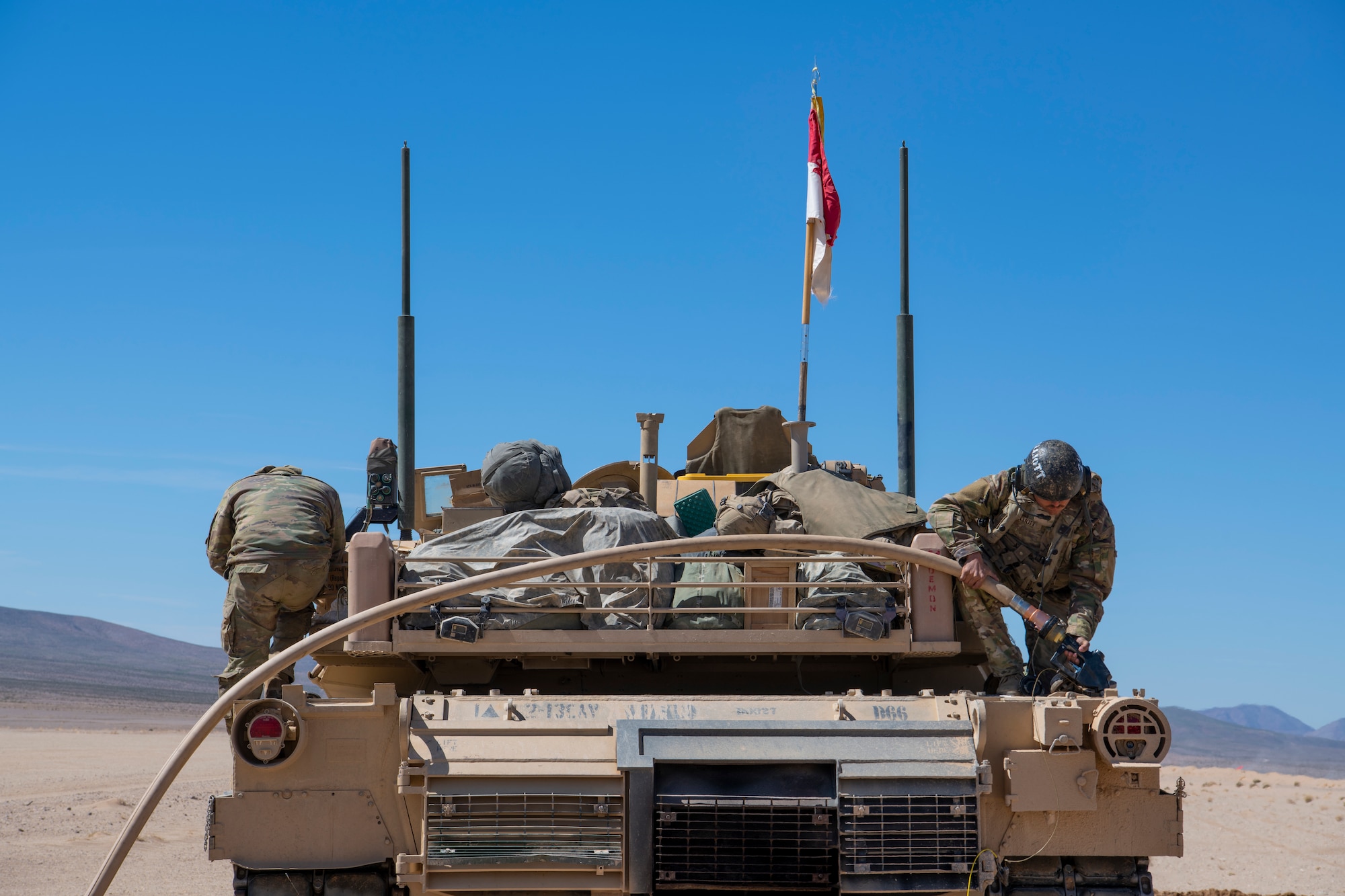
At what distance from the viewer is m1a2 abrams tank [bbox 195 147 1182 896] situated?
5.60 m

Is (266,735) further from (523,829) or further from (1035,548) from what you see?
(1035,548)

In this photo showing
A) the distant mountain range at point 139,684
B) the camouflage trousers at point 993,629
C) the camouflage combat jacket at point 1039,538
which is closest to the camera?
the camouflage trousers at point 993,629

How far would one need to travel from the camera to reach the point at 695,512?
7816 mm

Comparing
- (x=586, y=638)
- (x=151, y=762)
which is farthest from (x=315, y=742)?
(x=151, y=762)

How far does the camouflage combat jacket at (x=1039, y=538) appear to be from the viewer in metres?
7.28

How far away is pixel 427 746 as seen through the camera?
571 centimetres

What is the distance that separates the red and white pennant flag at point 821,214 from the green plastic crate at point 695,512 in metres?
4.98

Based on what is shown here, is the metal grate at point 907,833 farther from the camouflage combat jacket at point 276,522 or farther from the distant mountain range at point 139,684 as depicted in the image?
the distant mountain range at point 139,684

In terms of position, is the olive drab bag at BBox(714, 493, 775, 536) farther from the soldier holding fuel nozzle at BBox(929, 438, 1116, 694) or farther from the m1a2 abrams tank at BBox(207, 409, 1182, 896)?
the soldier holding fuel nozzle at BBox(929, 438, 1116, 694)

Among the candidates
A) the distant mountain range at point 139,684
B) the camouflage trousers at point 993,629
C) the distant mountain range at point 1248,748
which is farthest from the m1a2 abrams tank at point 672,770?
the distant mountain range at point 1248,748

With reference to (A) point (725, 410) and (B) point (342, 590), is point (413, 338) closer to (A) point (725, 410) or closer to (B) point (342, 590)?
(A) point (725, 410)

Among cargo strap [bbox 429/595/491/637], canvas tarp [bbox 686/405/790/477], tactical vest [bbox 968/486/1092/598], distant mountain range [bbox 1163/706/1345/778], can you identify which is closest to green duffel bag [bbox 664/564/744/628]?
cargo strap [bbox 429/595/491/637]

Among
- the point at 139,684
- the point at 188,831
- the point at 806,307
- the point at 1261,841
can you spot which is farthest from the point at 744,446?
the point at 139,684

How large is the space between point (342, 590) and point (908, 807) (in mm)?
3959
